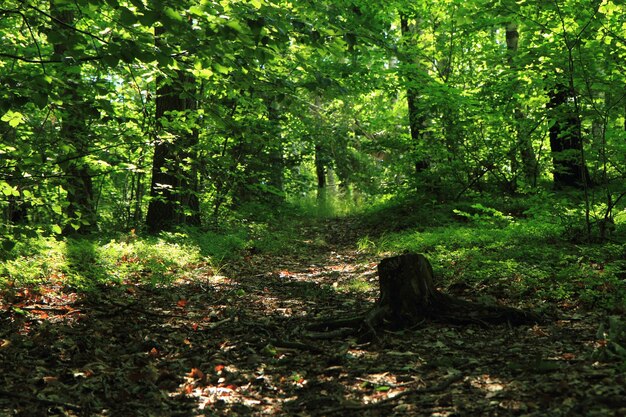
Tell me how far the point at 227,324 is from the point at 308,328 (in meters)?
0.94

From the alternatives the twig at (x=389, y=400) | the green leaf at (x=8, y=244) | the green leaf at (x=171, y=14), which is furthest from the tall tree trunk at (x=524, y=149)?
the green leaf at (x=8, y=244)

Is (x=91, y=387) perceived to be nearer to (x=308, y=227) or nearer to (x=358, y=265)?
(x=358, y=265)

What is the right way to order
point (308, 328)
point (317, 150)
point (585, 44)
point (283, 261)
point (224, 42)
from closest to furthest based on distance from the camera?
point (224, 42), point (308, 328), point (585, 44), point (283, 261), point (317, 150)

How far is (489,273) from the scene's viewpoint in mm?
6648

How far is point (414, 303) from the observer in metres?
5.34

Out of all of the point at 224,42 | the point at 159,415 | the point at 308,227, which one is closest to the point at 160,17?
the point at 224,42

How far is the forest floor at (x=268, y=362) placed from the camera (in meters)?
3.34

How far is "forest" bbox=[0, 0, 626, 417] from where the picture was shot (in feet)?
12.1

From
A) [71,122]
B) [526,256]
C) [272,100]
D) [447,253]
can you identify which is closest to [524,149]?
[447,253]

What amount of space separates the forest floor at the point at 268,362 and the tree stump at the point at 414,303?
14 cm

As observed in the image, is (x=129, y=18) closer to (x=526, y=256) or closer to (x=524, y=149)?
(x=526, y=256)

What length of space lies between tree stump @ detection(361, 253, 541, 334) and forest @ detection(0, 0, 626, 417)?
0.08 ft

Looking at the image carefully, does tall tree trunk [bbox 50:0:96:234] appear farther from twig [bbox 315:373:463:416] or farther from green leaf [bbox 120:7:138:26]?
twig [bbox 315:373:463:416]

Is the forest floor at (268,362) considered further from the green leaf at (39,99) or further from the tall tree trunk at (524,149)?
the tall tree trunk at (524,149)
